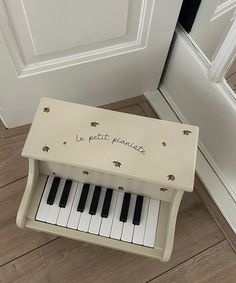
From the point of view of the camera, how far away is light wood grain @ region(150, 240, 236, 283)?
1126 millimetres

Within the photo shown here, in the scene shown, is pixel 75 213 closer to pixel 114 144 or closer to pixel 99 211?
pixel 99 211

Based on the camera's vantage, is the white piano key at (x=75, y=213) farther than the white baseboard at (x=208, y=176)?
No

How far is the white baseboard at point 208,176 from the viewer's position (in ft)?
3.94

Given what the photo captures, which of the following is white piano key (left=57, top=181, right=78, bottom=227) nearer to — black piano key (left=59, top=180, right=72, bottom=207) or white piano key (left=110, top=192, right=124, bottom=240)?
black piano key (left=59, top=180, right=72, bottom=207)

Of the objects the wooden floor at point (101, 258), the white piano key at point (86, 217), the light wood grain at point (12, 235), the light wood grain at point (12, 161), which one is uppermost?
the white piano key at point (86, 217)

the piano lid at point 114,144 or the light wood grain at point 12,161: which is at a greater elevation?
the piano lid at point 114,144

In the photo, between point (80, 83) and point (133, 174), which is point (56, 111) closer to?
point (133, 174)

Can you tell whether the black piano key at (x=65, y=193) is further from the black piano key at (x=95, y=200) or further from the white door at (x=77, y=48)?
the white door at (x=77, y=48)

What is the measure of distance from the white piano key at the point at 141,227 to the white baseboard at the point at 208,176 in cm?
35

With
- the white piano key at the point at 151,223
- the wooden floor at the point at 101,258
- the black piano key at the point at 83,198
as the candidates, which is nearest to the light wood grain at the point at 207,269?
the wooden floor at the point at 101,258

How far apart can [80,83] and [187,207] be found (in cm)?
53

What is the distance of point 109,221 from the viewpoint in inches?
36.9

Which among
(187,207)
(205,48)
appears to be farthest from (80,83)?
(187,207)

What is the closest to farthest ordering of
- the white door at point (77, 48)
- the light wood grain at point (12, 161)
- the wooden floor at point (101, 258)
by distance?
the white door at point (77, 48), the wooden floor at point (101, 258), the light wood grain at point (12, 161)
